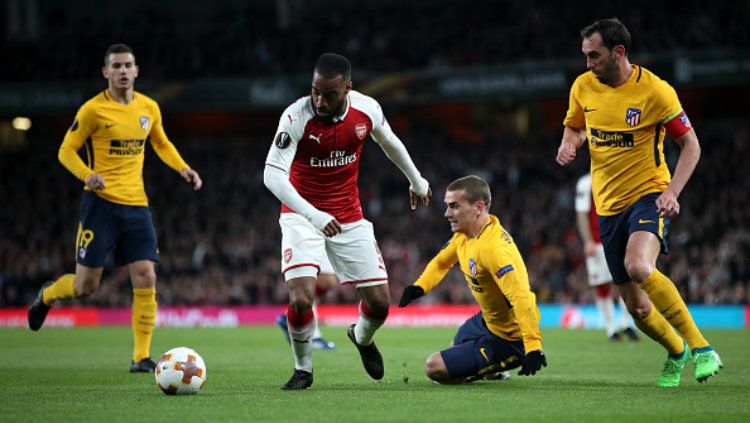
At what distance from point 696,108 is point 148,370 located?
22649 millimetres

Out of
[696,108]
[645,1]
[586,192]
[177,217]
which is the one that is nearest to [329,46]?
[177,217]

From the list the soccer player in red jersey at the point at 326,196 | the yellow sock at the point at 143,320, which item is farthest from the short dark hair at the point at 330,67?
the yellow sock at the point at 143,320

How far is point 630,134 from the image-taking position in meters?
7.10

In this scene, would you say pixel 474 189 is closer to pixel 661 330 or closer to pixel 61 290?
pixel 661 330

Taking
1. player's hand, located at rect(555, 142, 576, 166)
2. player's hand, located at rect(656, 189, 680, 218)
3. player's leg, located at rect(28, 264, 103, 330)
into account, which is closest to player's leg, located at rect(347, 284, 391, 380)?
player's hand, located at rect(555, 142, 576, 166)

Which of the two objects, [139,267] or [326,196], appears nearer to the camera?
[326,196]

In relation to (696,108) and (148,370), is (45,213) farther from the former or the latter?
(148,370)

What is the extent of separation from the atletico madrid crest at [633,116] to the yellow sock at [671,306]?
42.3 inches

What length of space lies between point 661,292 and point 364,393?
2139mm

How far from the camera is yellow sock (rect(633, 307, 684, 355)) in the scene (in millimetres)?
7195

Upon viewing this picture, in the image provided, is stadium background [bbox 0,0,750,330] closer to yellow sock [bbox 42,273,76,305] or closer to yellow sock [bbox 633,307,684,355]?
yellow sock [bbox 633,307,684,355]

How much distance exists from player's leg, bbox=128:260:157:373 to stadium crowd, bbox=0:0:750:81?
17648 mm

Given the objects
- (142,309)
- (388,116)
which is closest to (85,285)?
(142,309)

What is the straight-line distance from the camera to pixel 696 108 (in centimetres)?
2789
